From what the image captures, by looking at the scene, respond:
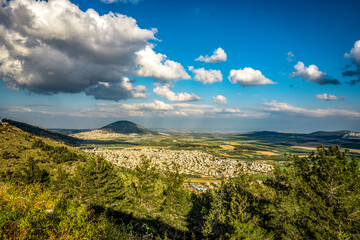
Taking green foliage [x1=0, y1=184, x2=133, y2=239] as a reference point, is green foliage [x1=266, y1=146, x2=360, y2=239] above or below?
below

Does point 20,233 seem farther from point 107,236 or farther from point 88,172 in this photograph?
point 88,172

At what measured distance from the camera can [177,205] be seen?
142 feet

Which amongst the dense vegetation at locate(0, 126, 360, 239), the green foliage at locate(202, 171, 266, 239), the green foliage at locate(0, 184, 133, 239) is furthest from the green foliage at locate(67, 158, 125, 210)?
the green foliage at locate(0, 184, 133, 239)

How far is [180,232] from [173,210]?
293 inches

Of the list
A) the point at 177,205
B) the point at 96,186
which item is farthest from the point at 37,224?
the point at 177,205

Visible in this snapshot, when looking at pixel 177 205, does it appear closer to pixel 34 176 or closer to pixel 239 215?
pixel 239 215

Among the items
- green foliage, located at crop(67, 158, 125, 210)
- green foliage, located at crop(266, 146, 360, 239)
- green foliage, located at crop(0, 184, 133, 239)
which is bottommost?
green foliage, located at crop(67, 158, 125, 210)

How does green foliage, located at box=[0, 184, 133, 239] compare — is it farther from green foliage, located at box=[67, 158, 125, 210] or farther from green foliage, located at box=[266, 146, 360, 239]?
green foliage, located at box=[67, 158, 125, 210]

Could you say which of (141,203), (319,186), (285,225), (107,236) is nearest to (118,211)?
(141,203)

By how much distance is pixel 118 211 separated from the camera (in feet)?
113

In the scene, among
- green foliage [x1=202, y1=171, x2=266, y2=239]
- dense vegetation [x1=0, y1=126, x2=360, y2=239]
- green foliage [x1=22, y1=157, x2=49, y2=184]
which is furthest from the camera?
green foliage [x1=22, y1=157, x2=49, y2=184]

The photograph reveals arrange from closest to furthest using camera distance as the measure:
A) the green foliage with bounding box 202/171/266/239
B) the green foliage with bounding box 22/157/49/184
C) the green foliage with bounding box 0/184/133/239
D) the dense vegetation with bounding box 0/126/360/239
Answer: the green foliage with bounding box 0/184/133/239 → the dense vegetation with bounding box 0/126/360/239 → the green foliage with bounding box 202/171/266/239 → the green foliage with bounding box 22/157/49/184

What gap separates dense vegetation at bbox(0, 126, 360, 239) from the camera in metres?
6.86

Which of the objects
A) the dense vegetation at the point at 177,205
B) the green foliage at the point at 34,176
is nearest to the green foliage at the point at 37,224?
the dense vegetation at the point at 177,205
